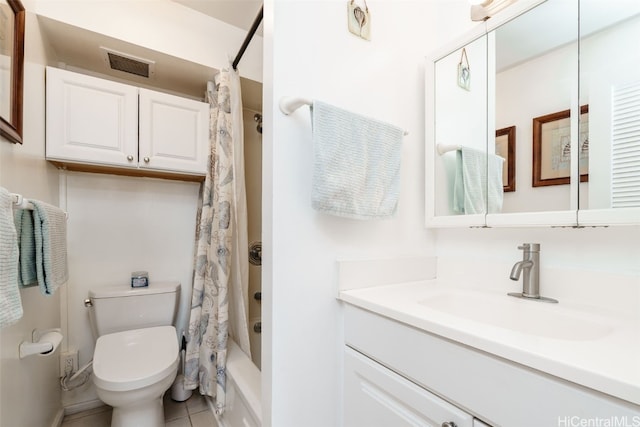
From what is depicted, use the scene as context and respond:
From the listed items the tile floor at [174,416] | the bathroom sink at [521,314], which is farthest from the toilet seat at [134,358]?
the bathroom sink at [521,314]

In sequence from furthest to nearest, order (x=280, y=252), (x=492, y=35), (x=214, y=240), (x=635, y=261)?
(x=214, y=240) → (x=492, y=35) → (x=280, y=252) → (x=635, y=261)

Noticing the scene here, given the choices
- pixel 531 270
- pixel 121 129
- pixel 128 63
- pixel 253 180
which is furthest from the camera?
pixel 253 180

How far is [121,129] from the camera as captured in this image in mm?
1524

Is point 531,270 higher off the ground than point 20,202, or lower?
lower

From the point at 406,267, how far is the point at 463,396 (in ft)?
1.82

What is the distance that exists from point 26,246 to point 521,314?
5.45 ft

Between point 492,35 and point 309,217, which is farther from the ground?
point 492,35

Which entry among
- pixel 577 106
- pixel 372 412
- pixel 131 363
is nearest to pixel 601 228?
pixel 577 106

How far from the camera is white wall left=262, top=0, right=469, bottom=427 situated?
0.88 m

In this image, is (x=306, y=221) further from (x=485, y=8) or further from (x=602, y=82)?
(x=485, y=8)

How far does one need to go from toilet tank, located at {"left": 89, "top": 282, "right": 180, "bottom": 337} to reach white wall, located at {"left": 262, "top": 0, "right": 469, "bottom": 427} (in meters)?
1.10

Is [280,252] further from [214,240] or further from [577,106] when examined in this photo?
[577,106]

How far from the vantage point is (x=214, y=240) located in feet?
4.79

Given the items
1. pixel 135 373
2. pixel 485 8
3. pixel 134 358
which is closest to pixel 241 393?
pixel 135 373
